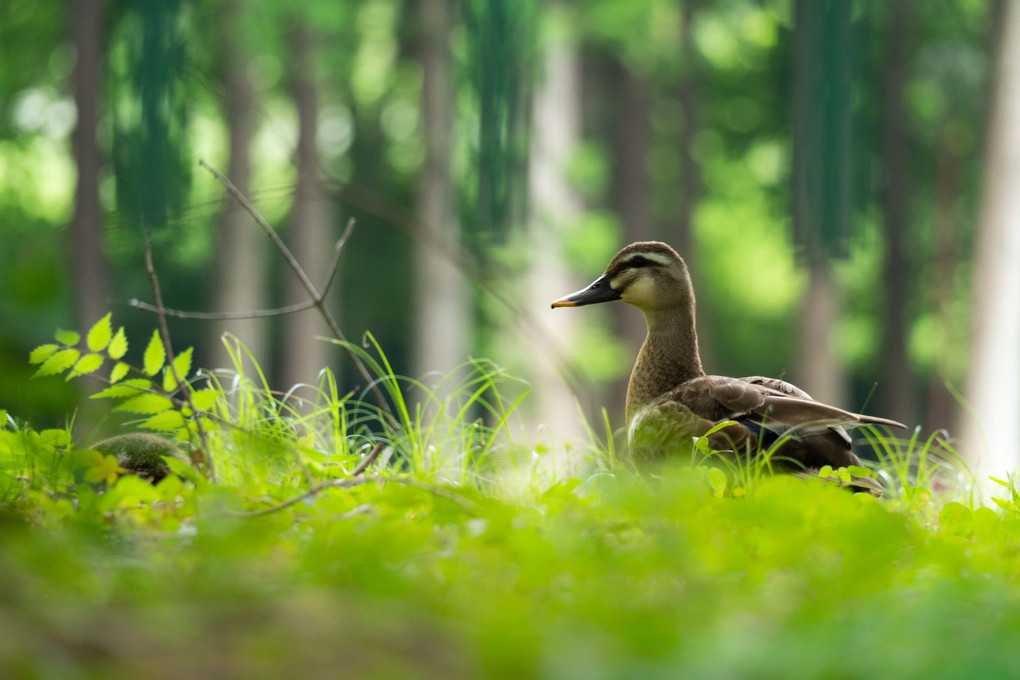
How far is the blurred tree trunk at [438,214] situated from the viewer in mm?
15367

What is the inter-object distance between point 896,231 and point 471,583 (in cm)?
1713

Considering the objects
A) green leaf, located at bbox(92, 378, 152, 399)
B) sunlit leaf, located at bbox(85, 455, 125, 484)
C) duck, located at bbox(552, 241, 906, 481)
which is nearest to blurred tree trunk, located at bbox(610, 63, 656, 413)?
duck, located at bbox(552, 241, 906, 481)

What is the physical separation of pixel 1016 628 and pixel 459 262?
2.21 meters

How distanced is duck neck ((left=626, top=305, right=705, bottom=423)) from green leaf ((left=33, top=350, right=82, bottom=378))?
7.11 feet

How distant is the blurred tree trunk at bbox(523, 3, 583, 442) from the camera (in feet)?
48.1

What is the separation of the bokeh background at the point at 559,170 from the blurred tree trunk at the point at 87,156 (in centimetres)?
4

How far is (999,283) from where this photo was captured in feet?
40.4

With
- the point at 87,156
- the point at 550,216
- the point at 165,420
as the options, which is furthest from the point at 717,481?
the point at 87,156

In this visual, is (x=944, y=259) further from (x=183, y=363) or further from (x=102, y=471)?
(x=102, y=471)

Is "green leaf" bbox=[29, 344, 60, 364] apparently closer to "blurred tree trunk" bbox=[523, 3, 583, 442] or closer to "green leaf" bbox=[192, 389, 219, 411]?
"green leaf" bbox=[192, 389, 219, 411]

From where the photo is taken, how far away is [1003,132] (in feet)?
41.4

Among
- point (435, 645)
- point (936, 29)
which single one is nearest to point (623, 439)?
point (435, 645)

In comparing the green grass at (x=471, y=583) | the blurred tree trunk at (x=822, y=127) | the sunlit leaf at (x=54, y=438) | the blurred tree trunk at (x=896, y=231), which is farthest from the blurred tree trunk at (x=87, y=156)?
the blurred tree trunk at (x=896, y=231)

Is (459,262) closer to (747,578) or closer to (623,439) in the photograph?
(623,439)
